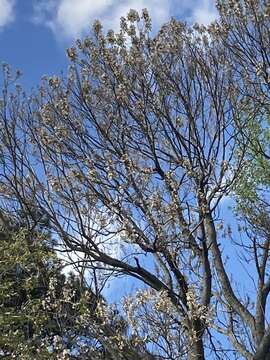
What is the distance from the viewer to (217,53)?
977 centimetres

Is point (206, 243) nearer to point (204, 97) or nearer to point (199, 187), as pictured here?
point (199, 187)

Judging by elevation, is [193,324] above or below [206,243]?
below

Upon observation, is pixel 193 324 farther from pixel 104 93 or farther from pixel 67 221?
pixel 104 93

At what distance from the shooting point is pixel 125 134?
32.4ft

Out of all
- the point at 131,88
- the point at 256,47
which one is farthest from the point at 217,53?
the point at 131,88

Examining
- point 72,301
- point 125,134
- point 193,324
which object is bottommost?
point 193,324

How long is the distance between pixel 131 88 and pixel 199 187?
1.96 m

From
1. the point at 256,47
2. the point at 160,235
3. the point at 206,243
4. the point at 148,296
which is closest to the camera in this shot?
the point at 148,296

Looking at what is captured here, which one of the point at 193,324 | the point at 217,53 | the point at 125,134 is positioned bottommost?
the point at 193,324

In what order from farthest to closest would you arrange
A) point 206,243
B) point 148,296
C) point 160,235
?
point 206,243 → point 160,235 → point 148,296

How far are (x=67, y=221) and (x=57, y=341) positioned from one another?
5.93 ft

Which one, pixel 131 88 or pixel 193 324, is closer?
pixel 193 324

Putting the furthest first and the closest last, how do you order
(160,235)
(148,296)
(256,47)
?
(256,47)
(160,235)
(148,296)

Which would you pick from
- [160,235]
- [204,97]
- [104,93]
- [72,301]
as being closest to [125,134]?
[104,93]
